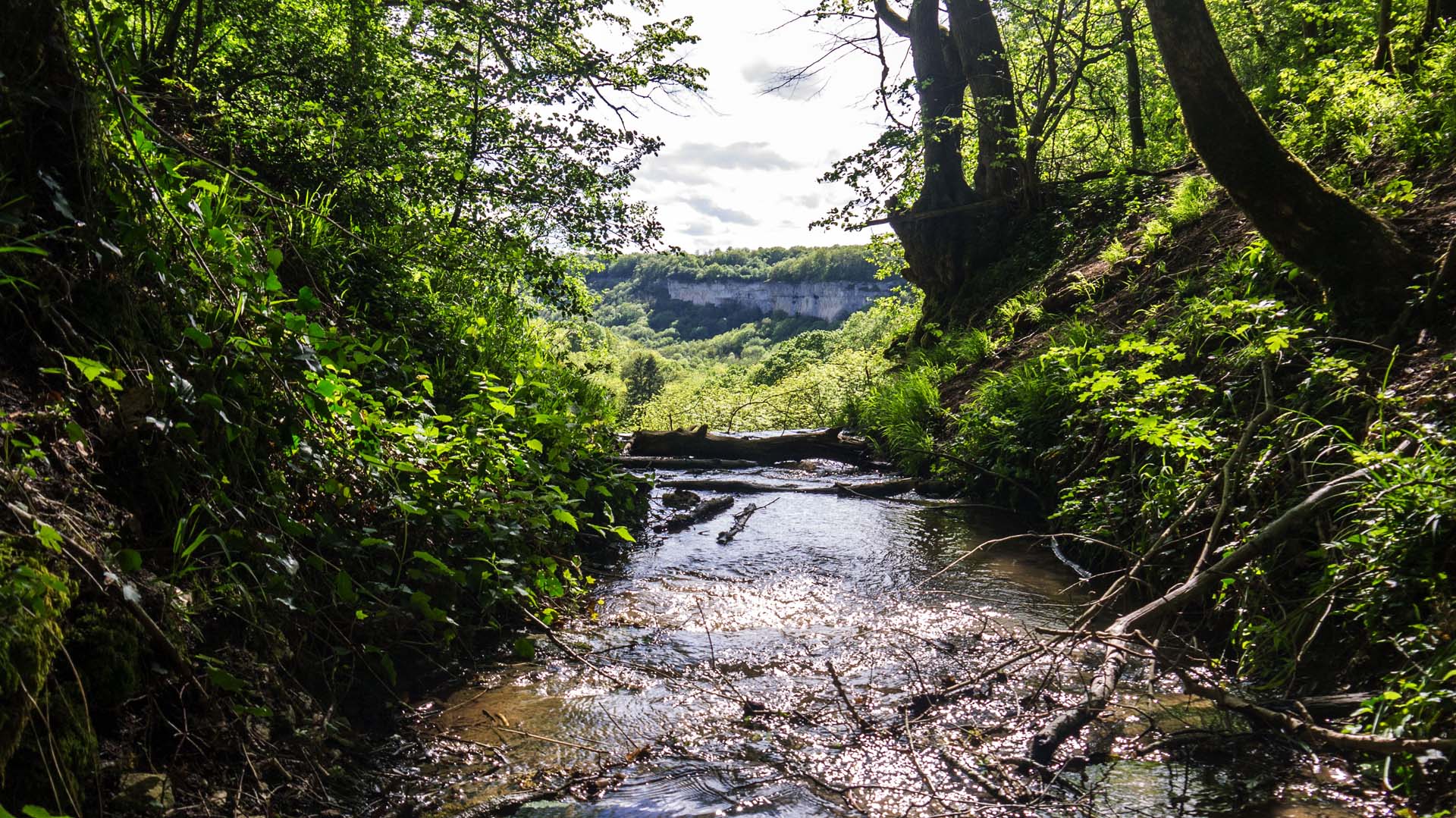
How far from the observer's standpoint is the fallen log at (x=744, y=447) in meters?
10.4

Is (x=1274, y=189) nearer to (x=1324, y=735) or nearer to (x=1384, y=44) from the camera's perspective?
(x=1384, y=44)

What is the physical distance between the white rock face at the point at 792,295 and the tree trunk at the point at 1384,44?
9726 centimetres

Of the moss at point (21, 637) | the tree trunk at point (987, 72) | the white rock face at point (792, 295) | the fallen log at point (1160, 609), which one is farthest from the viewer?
the white rock face at point (792, 295)

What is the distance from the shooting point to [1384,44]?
7016mm

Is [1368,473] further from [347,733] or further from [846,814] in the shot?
[347,733]

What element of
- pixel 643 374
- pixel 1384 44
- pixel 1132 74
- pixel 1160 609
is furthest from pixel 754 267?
pixel 1160 609

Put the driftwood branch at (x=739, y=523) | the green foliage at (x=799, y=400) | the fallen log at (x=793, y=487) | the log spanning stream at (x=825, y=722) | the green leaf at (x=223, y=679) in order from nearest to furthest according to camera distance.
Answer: the green leaf at (x=223, y=679) < the log spanning stream at (x=825, y=722) < the driftwood branch at (x=739, y=523) < the fallen log at (x=793, y=487) < the green foliage at (x=799, y=400)

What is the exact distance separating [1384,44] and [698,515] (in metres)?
7.74

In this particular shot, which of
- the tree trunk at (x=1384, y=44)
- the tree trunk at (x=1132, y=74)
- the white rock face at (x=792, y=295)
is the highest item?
the white rock face at (x=792, y=295)

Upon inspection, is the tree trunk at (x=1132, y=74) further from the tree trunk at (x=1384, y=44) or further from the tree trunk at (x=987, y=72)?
the tree trunk at (x=1384, y=44)

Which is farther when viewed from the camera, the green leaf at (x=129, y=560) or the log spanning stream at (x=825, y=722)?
the log spanning stream at (x=825, y=722)

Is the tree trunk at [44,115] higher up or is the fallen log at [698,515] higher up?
the tree trunk at [44,115]

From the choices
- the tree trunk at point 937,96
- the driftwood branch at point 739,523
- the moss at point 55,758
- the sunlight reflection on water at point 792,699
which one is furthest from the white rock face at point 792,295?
the moss at point 55,758

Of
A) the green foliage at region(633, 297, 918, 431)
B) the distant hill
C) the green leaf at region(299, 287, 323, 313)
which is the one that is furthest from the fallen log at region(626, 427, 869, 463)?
the distant hill
